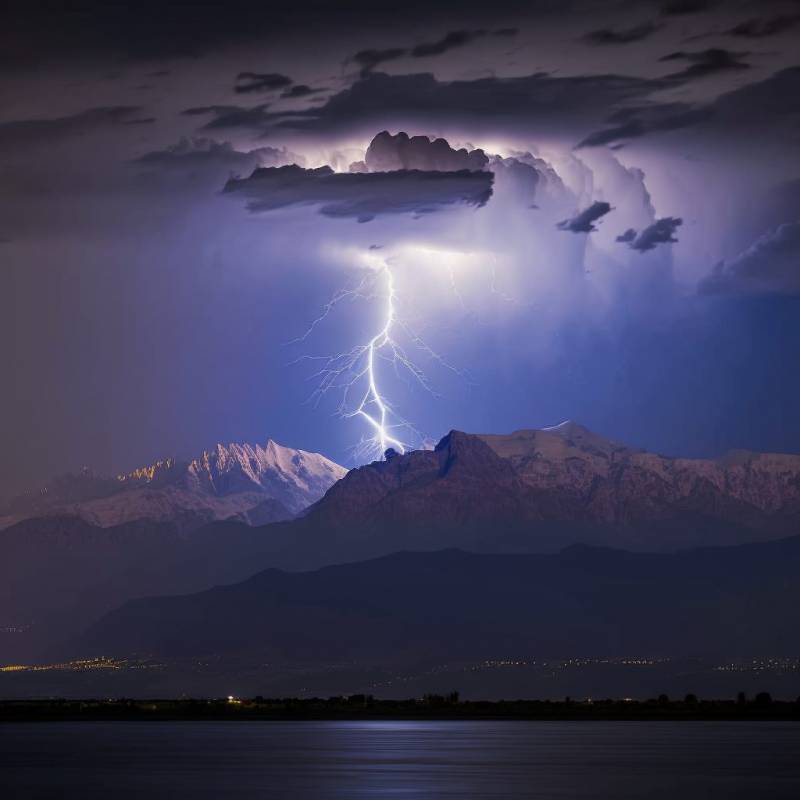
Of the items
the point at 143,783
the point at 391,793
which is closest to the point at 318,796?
the point at 391,793

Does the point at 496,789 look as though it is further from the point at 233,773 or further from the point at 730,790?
the point at 233,773

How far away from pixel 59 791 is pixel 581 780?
50.8 meters

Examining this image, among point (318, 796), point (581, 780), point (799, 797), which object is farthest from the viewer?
point (581, 780)

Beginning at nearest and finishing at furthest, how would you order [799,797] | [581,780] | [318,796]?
[799,797] → [318,796] → [581,780]

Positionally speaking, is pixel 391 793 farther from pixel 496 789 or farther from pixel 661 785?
pixel 661 785

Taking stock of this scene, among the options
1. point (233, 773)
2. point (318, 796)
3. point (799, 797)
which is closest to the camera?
point (799, 797)

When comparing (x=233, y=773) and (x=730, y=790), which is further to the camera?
(x=233, y=773)

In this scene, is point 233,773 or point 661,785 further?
point 233,773

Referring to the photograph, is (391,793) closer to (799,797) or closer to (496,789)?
(496,789)

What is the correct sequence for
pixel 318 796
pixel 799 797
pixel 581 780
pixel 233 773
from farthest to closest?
pixel 233 773
pixel 581 780
pixel 318 796
pixel 799 797

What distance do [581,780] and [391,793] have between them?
23.3 m

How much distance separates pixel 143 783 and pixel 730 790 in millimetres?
57781

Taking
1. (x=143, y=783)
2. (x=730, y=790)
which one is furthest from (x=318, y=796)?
(x=730, y=790)

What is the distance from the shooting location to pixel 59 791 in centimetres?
17175
